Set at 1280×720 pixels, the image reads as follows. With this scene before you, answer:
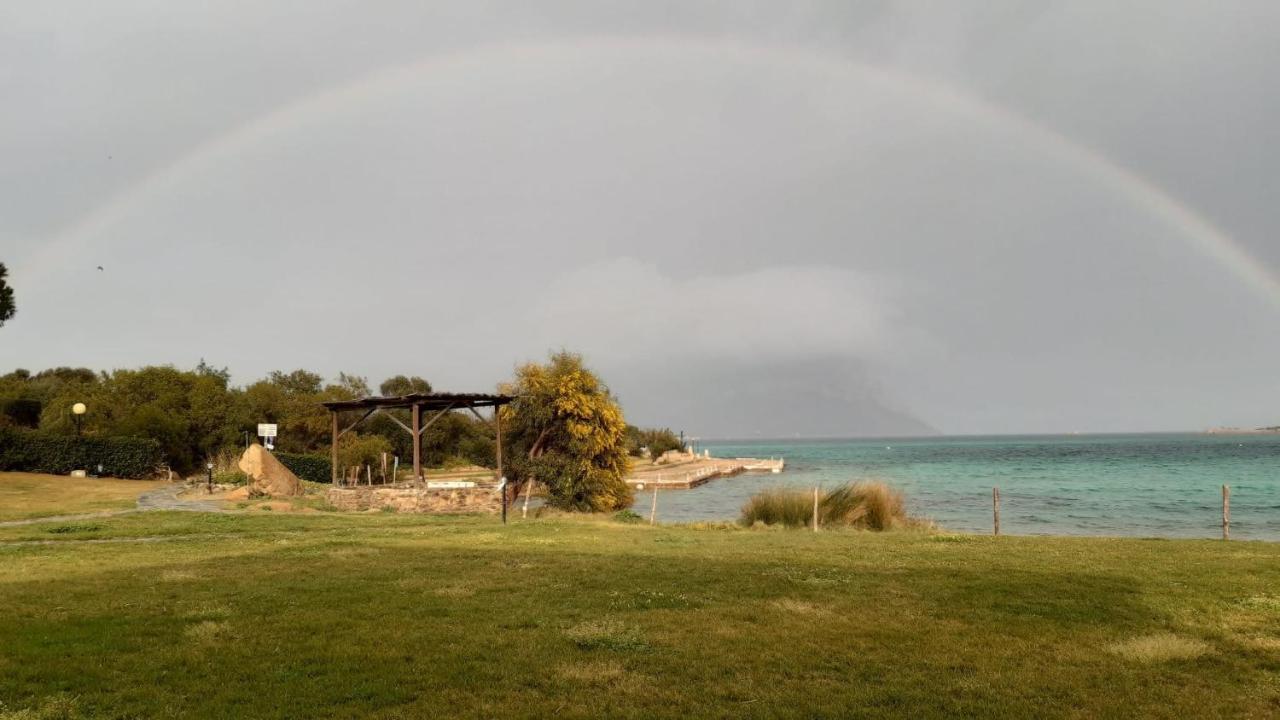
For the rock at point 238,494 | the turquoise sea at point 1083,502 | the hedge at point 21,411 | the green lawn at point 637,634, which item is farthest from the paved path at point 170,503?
the hedge at point 21,411

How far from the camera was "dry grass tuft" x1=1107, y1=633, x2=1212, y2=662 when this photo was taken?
8.06m

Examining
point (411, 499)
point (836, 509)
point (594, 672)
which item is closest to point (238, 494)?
point (411, 499)

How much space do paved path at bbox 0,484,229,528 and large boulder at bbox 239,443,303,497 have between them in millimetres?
3323

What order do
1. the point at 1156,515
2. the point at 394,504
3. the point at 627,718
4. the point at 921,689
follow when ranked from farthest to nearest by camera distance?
1. the point at 1156,515
2. the point at 394,504
3. the point at 921,689
4. the point at 627,718

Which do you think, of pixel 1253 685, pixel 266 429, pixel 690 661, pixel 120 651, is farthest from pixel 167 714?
pixel 266 429

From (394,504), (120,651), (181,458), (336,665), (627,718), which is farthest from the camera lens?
(181,458)

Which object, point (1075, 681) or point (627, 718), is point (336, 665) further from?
point (1075, 681)

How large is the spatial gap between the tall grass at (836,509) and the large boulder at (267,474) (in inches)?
896

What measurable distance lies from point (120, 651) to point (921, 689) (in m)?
7.80

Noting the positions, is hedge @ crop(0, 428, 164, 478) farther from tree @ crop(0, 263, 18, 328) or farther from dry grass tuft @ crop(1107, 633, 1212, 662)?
dry grass tuft @ crop(1107, 633, 1212, 662)

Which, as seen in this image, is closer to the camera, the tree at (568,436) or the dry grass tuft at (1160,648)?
the dry grass tuft at (1160,648)

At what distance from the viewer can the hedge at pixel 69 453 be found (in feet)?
147

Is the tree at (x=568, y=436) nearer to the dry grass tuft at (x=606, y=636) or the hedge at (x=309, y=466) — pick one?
the hedge at (x=309, y=466)

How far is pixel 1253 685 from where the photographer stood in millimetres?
7219
